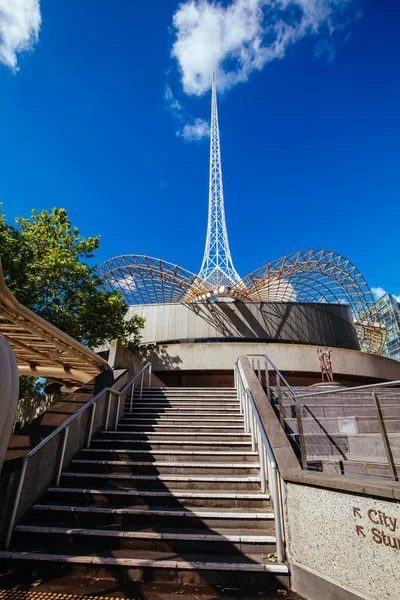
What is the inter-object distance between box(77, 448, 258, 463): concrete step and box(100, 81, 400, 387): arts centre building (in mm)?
11319

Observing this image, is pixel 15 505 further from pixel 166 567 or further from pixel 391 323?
pixel 391 323

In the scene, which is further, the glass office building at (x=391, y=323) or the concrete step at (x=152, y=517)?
the glass office building at (x=391, y=323)

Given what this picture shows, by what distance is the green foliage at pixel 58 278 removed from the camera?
12.6 metres

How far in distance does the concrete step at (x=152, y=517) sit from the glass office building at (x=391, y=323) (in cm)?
10986

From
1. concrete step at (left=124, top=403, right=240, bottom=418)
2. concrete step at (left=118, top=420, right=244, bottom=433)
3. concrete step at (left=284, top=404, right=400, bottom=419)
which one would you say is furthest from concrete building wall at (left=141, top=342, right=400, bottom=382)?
concrete step at (left=284, top=404, right=400, bottom=419)

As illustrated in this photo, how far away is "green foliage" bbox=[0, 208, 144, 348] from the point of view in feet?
41.3

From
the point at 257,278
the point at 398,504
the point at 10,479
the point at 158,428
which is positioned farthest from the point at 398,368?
the point at 10,479

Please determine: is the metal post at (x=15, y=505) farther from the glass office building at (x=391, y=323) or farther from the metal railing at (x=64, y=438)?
the glass office building at (x=391, y=323)

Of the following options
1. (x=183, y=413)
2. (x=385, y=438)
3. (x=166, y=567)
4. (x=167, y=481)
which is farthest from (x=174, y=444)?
(x=385, y=438)

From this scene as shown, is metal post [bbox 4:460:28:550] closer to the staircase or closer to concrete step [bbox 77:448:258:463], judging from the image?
the staircase

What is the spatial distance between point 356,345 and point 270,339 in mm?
8749

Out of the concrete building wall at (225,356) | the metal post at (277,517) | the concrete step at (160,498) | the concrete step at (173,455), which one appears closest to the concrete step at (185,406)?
the concrete step at (173,455)

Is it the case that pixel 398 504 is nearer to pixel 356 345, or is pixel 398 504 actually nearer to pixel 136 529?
pixel 136 529

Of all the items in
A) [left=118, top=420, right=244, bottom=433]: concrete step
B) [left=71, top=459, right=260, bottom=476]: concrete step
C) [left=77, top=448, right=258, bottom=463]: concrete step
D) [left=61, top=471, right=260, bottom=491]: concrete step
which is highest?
[left=118, top=420, right=244, bottom=433]: concrete step
